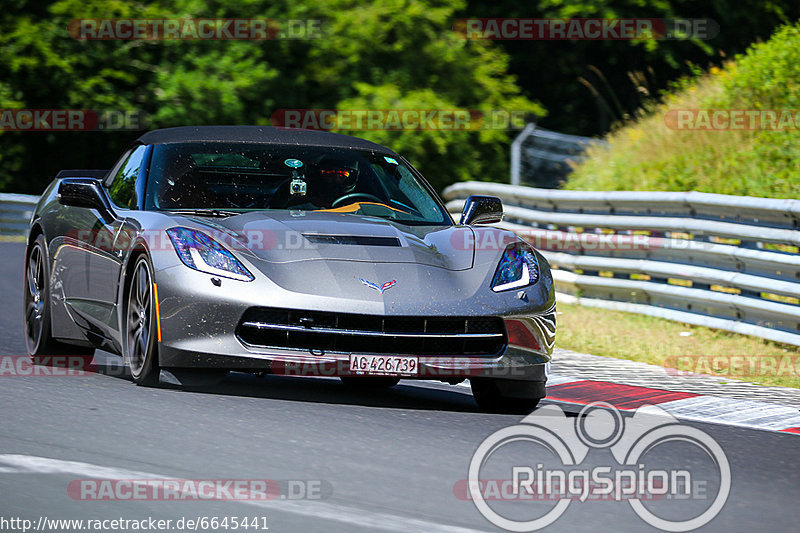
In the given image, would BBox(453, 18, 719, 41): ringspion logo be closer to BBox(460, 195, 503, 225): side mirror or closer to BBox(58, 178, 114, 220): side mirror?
BBox(460, 195, 503, 225): side mirror

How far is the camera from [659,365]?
970 cm

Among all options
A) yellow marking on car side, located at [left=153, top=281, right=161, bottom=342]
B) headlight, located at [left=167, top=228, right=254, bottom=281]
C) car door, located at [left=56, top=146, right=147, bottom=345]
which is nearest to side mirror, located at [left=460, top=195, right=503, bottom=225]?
headlight, located at [left=167, top=228, right=254, bottom=281]

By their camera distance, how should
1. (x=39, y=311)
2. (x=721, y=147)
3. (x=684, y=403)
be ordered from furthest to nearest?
(x=721, y=147) < (x=39, y=311) < (x=684, y=403)

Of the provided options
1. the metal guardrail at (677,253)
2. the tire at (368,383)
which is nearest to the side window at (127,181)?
the tire at (368,383)

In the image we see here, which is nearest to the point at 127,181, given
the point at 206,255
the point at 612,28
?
the point at 206,255

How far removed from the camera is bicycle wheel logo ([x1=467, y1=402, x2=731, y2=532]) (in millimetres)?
5039

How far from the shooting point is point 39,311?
28.9 feet

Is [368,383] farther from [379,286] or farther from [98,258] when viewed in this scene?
[98,258]

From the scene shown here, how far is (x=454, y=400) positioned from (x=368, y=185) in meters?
1.43

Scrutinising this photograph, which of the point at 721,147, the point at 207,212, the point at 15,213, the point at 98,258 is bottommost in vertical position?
the point at 15,213

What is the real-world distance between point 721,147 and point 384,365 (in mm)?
9917

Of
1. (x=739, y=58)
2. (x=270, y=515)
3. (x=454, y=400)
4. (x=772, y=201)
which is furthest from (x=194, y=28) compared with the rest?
(x=270, y=515)

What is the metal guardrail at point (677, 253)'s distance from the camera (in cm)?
1046

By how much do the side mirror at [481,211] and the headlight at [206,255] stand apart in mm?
1778
